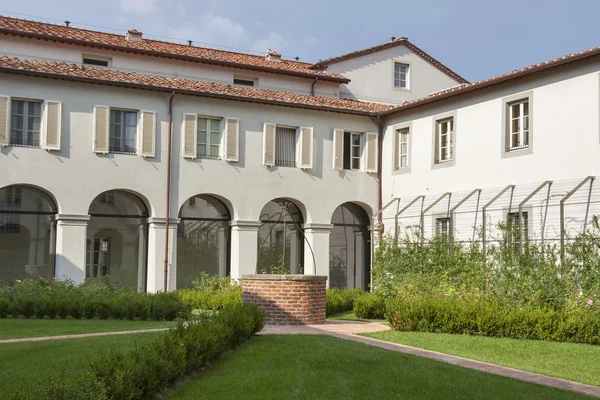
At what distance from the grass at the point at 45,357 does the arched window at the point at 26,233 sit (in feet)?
33.7

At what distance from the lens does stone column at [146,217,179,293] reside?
22.1m

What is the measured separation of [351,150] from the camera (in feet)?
84.3

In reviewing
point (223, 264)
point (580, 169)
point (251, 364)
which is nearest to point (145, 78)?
point (223, 264)

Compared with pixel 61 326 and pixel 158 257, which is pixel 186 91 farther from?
pixel 61 326

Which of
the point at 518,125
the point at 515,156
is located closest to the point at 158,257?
the point at 515,156

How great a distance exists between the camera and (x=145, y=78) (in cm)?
2280

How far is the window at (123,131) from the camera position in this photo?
22031 millimetres

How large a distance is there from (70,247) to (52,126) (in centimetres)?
346

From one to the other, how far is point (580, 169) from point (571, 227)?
1.46 meters

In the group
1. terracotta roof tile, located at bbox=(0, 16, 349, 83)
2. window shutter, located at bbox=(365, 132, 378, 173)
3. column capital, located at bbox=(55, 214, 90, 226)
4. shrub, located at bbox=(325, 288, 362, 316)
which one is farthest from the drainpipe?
window shutter, located at bbox=(365, 132, 378, 173)

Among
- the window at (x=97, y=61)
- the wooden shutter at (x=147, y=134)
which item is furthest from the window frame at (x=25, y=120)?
the window at (x=97, y=61)

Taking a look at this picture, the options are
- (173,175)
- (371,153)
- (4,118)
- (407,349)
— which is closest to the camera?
(407,349)

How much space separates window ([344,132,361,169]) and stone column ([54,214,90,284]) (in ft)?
30.1

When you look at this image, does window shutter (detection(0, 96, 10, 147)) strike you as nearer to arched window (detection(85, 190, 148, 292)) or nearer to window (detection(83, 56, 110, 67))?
arched window (detection(85, 190, 148, 292))
